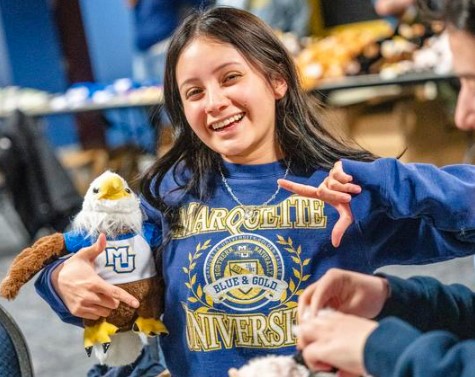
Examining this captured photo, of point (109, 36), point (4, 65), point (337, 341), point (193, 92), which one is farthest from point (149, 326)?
point (4, 65)

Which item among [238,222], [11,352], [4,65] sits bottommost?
[11,352]

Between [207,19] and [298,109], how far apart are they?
5.6 inches

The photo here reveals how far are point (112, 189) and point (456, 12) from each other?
17.3 inches

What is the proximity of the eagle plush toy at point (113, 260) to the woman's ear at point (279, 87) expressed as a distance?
193 mm

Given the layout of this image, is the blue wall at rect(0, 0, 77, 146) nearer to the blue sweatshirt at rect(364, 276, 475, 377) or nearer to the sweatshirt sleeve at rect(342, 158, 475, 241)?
the sweatshirt sleeve at rect(342, 158, 475, 241)

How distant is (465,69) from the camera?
520mm

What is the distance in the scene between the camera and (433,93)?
2.94 metres

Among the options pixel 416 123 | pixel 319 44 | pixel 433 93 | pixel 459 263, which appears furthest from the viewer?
pixel 319 44

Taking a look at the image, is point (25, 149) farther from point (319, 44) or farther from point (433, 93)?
point (433, 93)

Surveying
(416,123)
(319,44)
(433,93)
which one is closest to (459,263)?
(416,123)

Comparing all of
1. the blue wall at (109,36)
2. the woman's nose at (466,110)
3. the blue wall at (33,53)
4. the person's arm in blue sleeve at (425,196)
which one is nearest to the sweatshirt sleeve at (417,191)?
the person's arm in blue sleeve at (425,196)

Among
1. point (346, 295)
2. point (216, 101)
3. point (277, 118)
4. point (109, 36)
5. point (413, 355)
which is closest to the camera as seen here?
point (413, 355)

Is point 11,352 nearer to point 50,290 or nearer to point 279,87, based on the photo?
point 50,290

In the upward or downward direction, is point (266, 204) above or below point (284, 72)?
below
